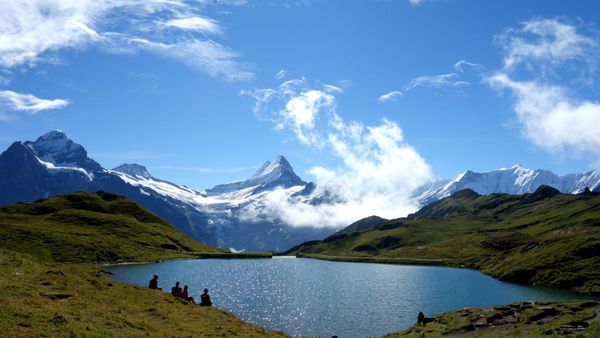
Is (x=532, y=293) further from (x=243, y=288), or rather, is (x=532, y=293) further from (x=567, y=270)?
(x=243, y=288)

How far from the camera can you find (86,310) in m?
35.2

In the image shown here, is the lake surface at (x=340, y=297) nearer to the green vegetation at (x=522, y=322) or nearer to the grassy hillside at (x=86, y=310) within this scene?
the green vegetation at (x=522, y=322)

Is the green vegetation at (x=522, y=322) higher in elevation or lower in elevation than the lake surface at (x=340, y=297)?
higher

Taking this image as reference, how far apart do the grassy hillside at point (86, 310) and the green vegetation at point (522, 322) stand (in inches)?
862

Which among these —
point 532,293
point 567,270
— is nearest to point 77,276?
point 532,293

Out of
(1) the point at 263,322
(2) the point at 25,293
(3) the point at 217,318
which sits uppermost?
(2) the point at 25,293

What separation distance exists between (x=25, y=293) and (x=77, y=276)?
13.5 meters

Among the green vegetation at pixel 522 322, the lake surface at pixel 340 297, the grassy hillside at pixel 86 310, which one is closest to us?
the grassy hillside at pixel 86 310

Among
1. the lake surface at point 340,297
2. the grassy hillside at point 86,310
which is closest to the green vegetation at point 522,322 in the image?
the lake surface at point 340,297

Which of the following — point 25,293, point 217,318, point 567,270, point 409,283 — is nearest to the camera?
point 25,293

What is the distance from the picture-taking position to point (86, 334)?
28.4 metres

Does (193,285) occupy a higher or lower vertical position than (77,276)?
lower

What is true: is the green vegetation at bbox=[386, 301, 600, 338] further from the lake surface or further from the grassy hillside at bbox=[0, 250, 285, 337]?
the grassy hillside at bbox=[0, 250, 285, 337]

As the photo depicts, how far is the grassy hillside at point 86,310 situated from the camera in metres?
29.2
